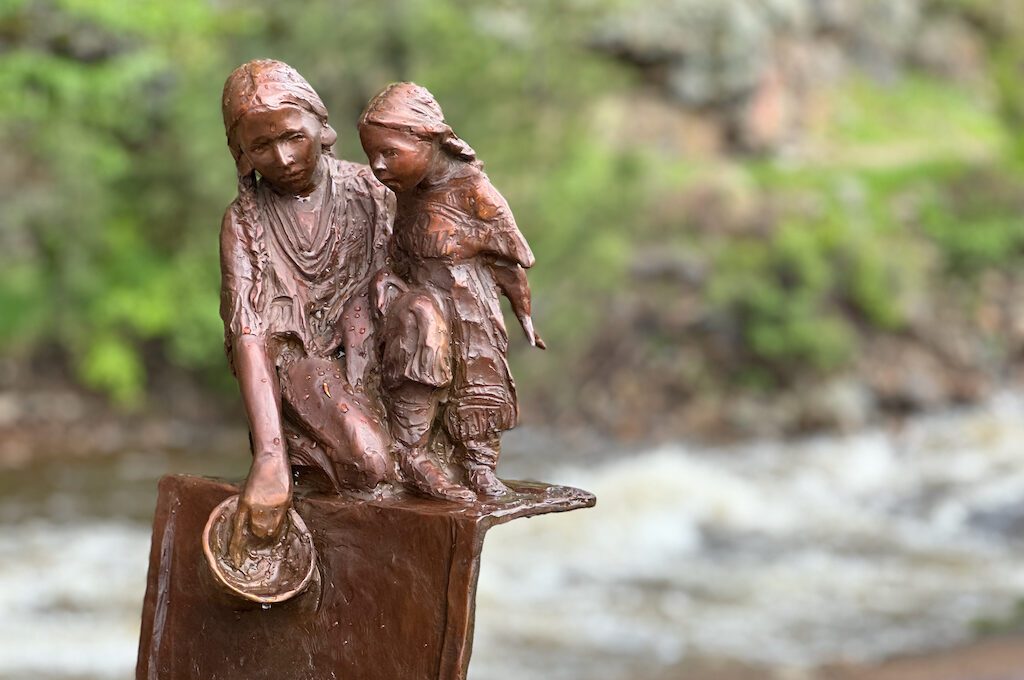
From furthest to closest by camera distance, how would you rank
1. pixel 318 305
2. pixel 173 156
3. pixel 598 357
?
pixel 598 357, pixel 173 156, pixel 318 305

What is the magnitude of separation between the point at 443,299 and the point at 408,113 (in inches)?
19.1

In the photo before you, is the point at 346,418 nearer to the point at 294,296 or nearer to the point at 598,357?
the point at 294,296

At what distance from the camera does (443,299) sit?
3.36 metres

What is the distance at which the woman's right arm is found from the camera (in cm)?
312

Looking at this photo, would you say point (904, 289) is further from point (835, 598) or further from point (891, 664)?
point (891, 664)

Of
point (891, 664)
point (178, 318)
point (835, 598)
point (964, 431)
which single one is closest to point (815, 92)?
point (964, 431)

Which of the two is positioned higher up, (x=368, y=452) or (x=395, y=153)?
(x=395, y=153)

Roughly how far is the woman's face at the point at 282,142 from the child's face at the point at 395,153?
15 cm

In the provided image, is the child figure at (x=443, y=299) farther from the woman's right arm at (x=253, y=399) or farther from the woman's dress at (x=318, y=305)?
the woman's right arm at (x=253, y=399)

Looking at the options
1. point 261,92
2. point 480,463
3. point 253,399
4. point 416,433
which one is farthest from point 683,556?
point 261,92

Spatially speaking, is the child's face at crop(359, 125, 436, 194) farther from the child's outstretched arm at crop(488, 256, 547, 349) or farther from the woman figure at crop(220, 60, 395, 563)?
the child's outstretched arm at crop(488, 256, 547, 349)

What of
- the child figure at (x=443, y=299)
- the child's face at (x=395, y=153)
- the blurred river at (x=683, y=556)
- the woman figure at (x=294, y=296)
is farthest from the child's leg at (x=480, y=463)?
the blurred river at (x=683, y=556)

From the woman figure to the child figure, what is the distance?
4.6 inches

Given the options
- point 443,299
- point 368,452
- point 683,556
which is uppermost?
point 683,556
